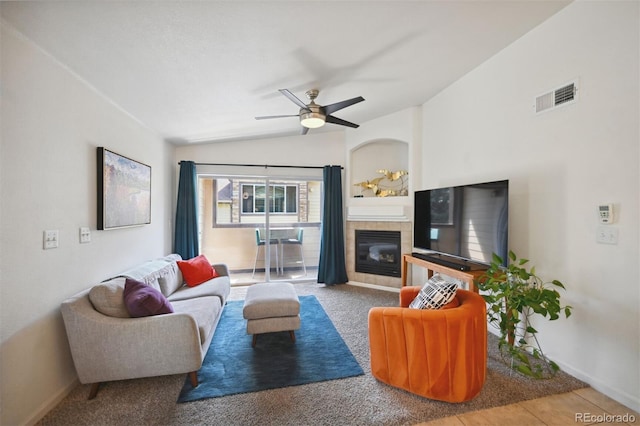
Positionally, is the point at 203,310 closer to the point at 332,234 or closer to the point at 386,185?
the point at 332,234

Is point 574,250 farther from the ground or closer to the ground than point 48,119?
closer to the ground

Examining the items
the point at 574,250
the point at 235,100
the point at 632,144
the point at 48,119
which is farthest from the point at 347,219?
the point at 48,119

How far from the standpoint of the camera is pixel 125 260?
2.80 m

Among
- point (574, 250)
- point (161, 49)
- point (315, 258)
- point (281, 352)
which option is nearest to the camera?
point (161, 49)

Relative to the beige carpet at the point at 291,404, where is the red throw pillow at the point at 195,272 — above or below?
above

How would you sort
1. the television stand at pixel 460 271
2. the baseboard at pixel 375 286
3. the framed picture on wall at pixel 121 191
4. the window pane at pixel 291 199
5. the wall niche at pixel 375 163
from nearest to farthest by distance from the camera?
1. the framed picture on wall at pixel 121 191
2. the television stand at pixel 460 271
3. the baseboard at pixel 375 286
4. the wall niche at pixel 375 163
5. the window pane at pixel 291 199

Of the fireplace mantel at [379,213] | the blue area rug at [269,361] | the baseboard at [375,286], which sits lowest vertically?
the blue area rug at [269,361]

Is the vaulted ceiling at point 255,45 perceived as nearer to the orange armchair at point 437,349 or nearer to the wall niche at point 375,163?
the wall niche at point 375,163

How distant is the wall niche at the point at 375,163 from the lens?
4738mm

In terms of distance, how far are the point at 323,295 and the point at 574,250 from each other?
9.75 ft

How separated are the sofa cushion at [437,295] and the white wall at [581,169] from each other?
3.49 feet

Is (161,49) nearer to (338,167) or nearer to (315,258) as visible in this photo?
(338,167)

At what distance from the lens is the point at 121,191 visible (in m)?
2.63

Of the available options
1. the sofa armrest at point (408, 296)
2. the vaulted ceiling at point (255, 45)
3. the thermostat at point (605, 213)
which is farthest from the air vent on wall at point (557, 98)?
the sofa armrest at point (408, 296)
